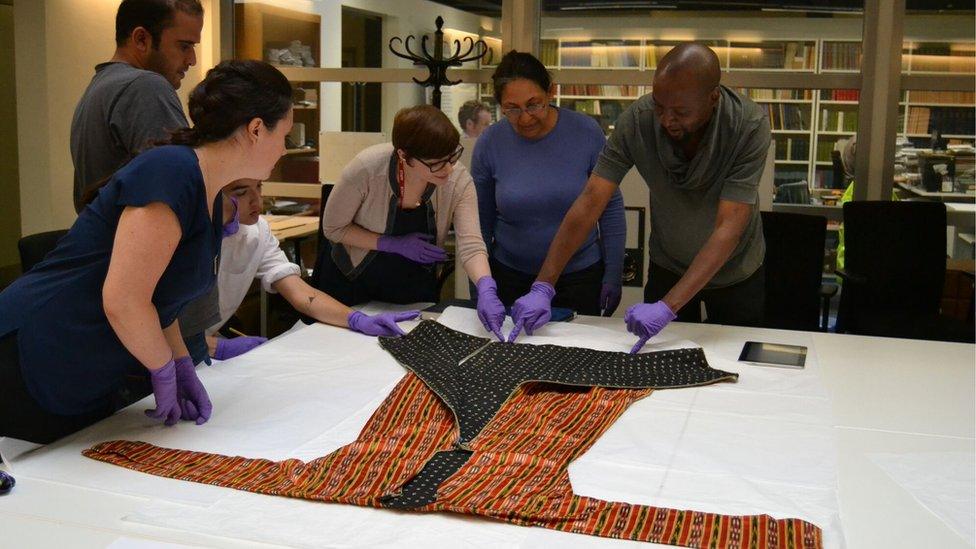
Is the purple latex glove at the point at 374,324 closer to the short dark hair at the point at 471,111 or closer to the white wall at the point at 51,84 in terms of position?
the short dark hair at the point at 471,111

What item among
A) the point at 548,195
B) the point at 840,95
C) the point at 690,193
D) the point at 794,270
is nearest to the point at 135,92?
the point at 548,195

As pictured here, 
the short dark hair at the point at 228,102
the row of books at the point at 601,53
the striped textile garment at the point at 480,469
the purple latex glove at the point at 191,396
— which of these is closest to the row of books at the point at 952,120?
the row of books at the point at 601,53

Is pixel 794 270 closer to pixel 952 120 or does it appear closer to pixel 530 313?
pixel 952 120

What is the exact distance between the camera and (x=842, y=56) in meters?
4.41

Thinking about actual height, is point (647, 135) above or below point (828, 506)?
above

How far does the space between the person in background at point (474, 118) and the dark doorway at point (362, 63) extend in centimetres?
51

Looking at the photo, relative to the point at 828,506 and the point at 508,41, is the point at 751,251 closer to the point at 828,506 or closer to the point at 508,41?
the point at 828,506

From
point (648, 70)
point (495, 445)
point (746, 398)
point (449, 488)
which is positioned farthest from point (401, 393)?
point (648, 70)

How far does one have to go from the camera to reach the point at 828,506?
1.38 metres

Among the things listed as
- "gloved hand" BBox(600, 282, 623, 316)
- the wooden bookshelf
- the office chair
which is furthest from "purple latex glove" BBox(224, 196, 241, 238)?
the office chair

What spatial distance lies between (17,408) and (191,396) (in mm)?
306

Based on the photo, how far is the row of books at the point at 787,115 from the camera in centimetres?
460

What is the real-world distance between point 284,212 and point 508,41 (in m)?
1.57

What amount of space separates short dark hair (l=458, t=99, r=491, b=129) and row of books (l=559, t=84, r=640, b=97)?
1.40 ft
